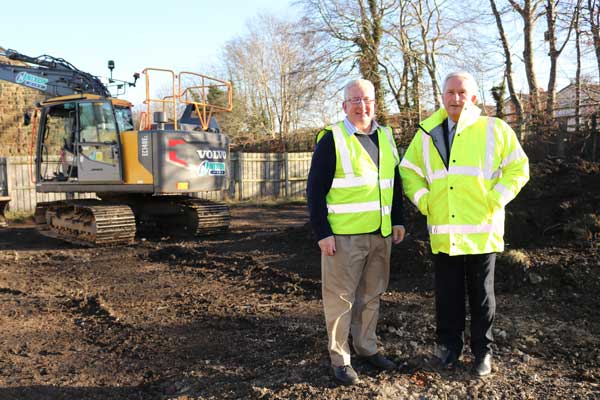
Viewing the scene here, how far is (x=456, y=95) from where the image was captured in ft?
11.1

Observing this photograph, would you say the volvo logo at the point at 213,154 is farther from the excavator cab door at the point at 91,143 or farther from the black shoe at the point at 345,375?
the black shoe at the point at 345,375

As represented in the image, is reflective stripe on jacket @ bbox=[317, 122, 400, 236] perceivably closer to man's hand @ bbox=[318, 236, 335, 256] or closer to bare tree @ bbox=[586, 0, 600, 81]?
man's hand @ bbox=[318, 236, 335, 256]

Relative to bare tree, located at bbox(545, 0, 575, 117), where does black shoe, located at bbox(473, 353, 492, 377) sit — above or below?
below

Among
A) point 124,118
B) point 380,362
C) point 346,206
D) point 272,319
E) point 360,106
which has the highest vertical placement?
point 124,118

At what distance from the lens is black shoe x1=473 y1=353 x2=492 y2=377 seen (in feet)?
11.2

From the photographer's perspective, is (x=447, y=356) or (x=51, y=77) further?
(x=51, y=77)

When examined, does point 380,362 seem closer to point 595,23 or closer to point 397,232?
point 397,232

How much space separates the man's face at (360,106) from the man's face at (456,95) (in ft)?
1.61

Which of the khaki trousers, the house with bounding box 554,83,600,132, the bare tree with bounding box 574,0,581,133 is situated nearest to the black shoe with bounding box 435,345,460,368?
the khaki trousers

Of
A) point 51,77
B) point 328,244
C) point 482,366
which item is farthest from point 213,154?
point 482,366

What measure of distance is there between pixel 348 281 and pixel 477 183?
1.02 meters

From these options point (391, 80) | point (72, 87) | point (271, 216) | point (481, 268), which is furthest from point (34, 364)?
point (391, 80)

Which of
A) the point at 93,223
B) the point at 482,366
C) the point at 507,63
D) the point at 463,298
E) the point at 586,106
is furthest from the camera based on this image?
the point at 507,63

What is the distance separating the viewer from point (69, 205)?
416 inches
